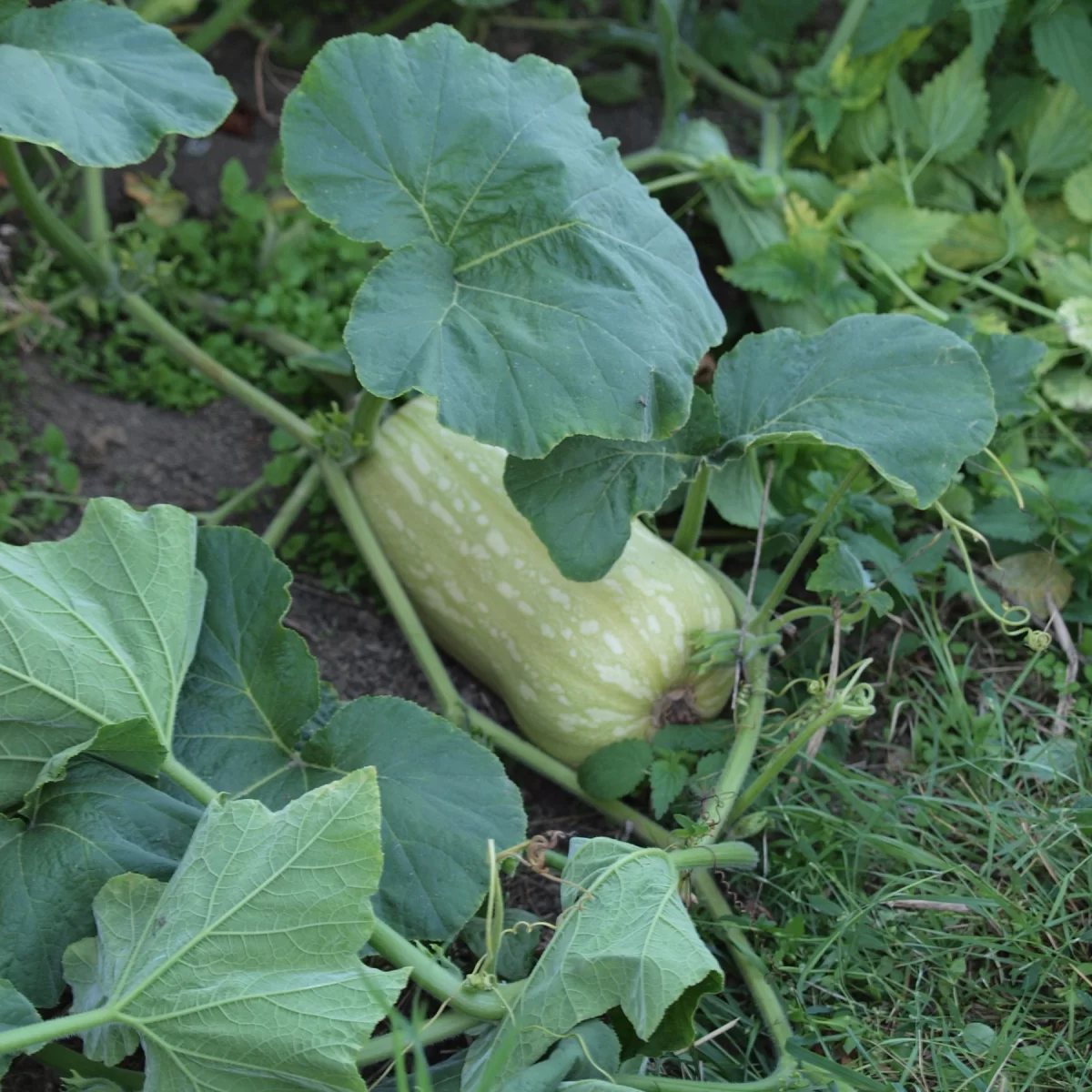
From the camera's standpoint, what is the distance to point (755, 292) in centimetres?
216

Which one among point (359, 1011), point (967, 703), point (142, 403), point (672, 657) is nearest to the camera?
point (359, 1011)

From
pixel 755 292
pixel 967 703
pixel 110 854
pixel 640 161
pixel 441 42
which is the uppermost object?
pixel 441 42

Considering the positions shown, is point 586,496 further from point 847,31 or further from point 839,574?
point 847,31

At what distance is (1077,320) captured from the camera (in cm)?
211

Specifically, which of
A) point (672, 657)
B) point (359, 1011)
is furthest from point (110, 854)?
point (672, 657)

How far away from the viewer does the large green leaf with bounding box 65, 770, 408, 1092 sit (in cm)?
109

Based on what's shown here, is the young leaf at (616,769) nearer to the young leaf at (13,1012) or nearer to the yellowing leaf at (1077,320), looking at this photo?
the young leaf at (13,1012)

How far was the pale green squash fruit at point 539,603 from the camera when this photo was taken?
169 cm

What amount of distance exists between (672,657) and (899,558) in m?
0.38

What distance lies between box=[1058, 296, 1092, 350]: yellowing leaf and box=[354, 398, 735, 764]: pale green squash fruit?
33.8 inches

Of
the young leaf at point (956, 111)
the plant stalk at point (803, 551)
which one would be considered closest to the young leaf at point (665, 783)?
the plant stalk at point (803, 551)

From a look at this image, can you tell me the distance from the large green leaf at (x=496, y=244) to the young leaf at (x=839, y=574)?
1.01 ft

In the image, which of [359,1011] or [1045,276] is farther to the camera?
[1045,276]

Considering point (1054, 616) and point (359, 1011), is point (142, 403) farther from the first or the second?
point (1054, 616)
